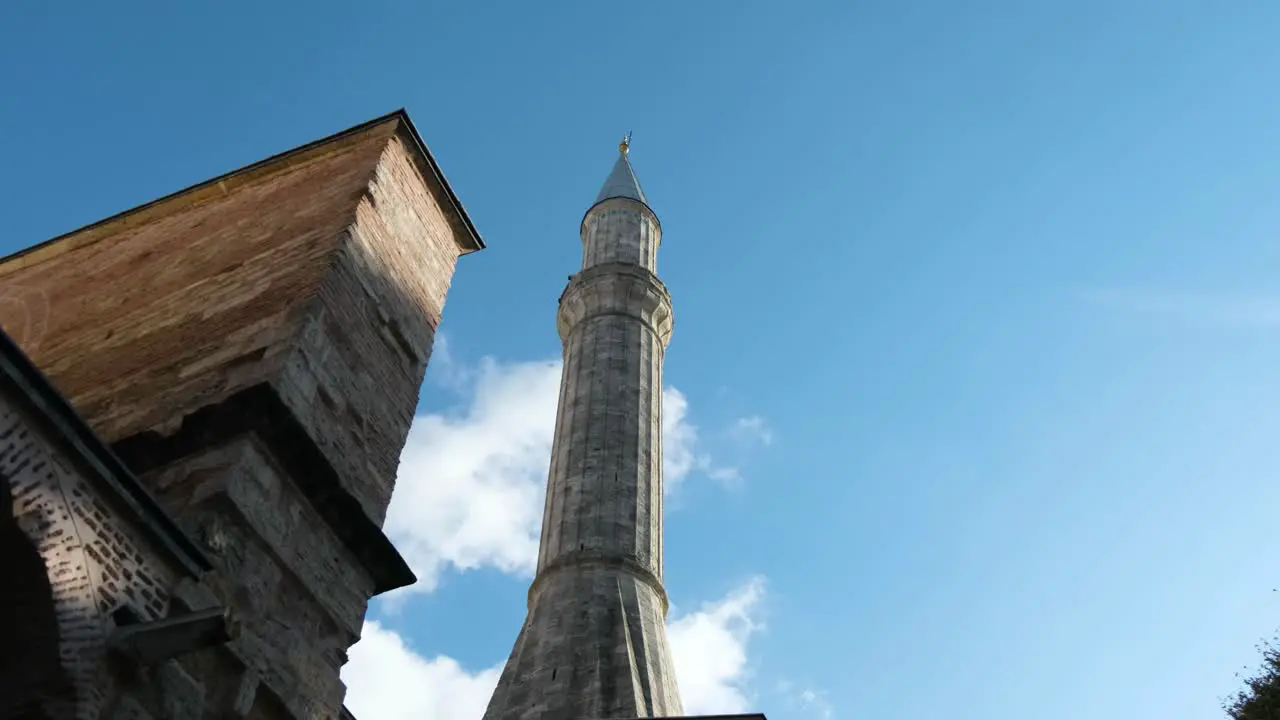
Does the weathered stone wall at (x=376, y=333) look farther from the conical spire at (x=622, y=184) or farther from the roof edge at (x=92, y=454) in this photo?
the conical spire at (x=622, y=184)

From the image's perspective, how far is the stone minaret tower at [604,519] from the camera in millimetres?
10297

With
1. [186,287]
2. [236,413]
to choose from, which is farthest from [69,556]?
[186,287]

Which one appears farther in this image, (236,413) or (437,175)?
(437,175)

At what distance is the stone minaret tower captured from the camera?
33.8 ft

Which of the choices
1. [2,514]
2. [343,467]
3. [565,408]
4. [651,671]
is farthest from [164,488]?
[565,408]

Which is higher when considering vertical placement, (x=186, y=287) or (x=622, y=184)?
(x=622, y=184)

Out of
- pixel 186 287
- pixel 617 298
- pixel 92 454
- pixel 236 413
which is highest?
pixel 617 298

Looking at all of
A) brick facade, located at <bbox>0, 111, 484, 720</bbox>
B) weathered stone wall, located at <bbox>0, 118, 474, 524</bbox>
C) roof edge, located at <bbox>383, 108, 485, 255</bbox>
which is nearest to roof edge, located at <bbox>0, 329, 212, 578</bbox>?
brick facade, located at <bbox>0, 111, 484, 720</bbox>

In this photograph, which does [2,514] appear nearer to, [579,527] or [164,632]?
[164,632]

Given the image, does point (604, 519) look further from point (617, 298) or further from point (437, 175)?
point (437, 175)

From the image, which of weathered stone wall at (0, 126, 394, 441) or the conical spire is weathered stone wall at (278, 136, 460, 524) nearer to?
weathered stone wall at (0, 126, 394, 441)

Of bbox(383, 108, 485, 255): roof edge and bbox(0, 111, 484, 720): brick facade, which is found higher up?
bbox(383, 108, 485, 255): roof edge

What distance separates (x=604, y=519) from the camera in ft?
39.1

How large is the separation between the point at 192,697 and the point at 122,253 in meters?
2.58
